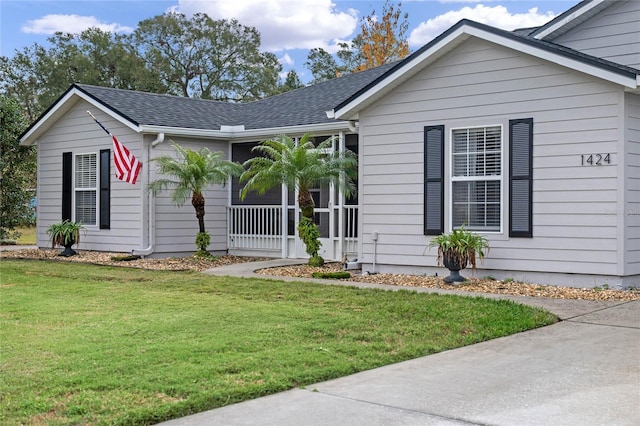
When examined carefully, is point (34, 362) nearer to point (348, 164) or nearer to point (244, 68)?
point (348, 164)

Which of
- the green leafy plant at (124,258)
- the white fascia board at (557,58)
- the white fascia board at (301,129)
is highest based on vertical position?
the white fascia board at (557,58)

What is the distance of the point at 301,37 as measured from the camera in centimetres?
3650

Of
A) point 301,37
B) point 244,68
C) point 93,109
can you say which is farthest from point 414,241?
point 244,68

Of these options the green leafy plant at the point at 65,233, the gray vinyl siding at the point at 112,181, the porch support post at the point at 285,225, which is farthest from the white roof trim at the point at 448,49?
the green leafy plant at the point at 65,233

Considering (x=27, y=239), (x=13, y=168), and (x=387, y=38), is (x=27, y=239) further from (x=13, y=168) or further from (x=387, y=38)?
(x=387, y=38)

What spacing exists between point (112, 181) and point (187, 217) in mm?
1858

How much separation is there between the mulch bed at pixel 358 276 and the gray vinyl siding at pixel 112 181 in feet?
1.24

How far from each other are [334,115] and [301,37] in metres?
24.8

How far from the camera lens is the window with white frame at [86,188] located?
16859 mm

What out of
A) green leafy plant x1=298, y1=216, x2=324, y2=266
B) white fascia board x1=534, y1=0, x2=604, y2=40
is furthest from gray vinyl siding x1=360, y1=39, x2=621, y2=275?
white fascia board x1=534, y1=0, x2=604, y2=40

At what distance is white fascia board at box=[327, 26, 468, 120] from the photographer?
11.3 meters

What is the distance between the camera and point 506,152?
10828 millimetres

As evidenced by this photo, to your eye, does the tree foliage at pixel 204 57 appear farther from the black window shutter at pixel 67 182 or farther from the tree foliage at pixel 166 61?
the black window shutter at pixel 67 182

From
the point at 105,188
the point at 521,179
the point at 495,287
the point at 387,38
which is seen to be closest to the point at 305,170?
the point at 521,179
